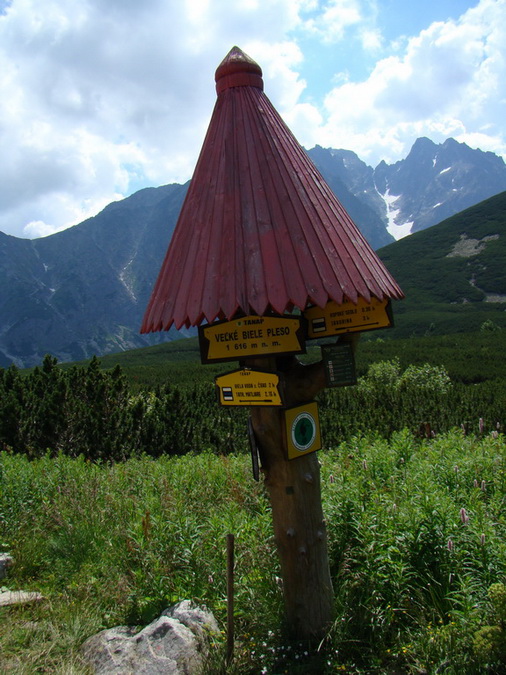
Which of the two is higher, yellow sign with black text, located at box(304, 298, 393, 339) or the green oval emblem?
yellow sign with black text, located at box(304, 298, 393, 339)

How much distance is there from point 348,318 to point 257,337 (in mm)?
610

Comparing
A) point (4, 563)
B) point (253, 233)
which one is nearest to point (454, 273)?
point (4, 563)

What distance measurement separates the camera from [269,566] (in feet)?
12.8

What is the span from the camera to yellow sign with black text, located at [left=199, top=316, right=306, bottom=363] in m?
2.98

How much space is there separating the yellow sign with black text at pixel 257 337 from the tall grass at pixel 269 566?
1.75 meters

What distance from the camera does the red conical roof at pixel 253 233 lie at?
259 centimetres

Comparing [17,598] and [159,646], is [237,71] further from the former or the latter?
[17,598]

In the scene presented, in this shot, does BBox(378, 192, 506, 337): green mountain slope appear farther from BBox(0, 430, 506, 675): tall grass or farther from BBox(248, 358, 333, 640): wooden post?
BBox(248, 358, 333, 640): wooden post

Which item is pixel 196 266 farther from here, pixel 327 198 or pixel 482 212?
pixel 482 212

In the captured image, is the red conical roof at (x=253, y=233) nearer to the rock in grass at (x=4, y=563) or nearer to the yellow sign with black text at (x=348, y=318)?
the yellow sign with black text at (x=348, y=318)

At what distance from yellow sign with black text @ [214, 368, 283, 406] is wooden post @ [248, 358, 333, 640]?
0.12 m

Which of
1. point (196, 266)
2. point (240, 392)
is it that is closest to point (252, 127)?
point (196, 266)

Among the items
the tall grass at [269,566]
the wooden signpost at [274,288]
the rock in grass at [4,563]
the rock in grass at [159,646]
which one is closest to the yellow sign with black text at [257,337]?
the wooden signpost at [274,288]

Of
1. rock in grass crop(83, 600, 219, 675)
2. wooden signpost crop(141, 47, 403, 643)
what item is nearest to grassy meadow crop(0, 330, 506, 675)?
rock in grass crop(83, 600, 219, 675)
